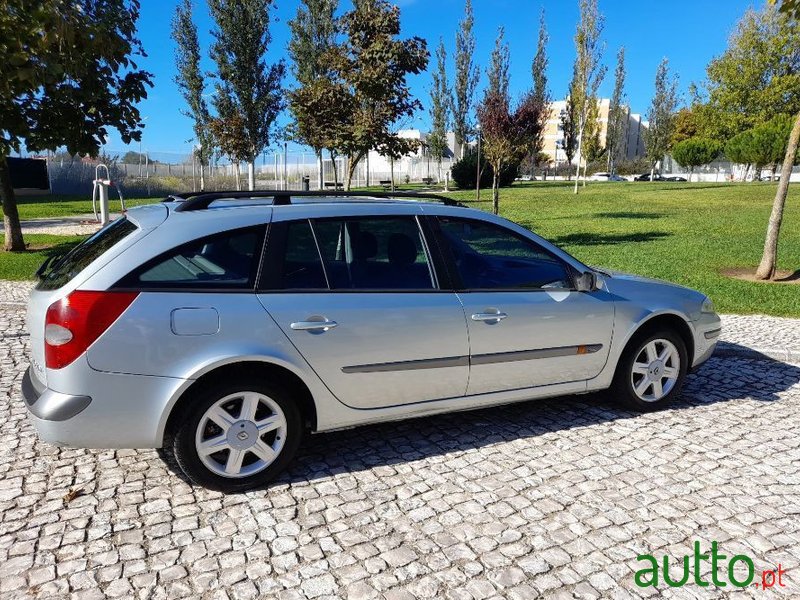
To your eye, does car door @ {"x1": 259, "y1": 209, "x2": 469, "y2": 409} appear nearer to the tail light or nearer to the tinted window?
the tinted window

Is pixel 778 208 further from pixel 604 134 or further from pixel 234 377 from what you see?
pixel 604 134

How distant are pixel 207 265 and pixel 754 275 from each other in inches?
402

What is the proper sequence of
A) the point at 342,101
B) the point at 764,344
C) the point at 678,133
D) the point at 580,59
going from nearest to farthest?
1. the point at 764,344
2. the point at 342,101
3. the point at 580,59
4. the point at 678,133

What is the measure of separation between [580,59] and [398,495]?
34.0 m

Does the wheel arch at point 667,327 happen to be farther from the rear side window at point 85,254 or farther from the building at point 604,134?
the building at point 604,134

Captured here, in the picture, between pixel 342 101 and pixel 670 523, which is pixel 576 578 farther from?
pixel 342 101

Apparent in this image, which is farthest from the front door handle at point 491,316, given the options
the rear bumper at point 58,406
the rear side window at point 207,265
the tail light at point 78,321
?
the rear bumper at point 58,406

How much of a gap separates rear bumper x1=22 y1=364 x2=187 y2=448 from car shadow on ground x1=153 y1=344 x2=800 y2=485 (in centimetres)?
58

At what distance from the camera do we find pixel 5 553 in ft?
8.83

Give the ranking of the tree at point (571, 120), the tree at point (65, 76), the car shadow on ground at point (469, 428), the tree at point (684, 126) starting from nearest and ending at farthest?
the car shadow on ground at point (469, 428) < the tree at point (65, 76) < the tree at point (571, 120) < the tree at point (684, 126)

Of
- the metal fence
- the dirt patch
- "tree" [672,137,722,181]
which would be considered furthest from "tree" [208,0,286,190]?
"tree" [672,137,722,181]

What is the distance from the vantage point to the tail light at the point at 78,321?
9.37 ft

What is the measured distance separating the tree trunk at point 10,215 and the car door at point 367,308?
36.2 feet

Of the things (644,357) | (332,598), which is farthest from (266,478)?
(644,357)
